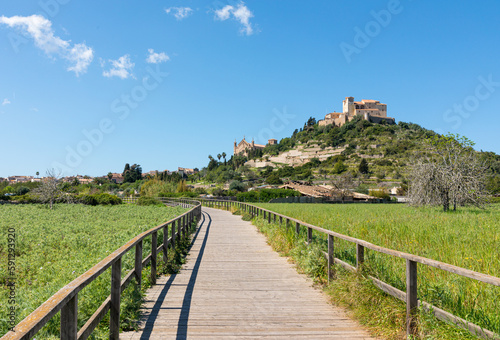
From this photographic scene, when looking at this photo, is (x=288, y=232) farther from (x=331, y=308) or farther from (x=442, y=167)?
(x=442, y=167)

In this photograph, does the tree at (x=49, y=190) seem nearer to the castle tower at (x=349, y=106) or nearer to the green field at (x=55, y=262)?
the green field at (x=55, y=262)

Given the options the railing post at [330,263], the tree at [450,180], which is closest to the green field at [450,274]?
the railing post at [330,263]

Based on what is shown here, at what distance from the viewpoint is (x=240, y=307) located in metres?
5.64

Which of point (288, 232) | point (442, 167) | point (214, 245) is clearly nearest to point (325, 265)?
point (288, 232)

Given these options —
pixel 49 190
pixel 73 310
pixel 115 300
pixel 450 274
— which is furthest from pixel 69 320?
pixel 49 190

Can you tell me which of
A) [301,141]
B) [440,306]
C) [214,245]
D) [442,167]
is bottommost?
[214,245]

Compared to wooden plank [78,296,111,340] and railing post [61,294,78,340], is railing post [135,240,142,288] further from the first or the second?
railing post [61,294,78,340]

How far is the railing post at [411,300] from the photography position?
3.88 m

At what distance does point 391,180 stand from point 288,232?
3989 inches

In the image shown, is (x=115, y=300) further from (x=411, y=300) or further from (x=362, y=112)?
(x=362, y=112)

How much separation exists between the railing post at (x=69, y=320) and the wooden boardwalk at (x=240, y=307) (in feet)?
5.81

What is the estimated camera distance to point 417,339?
3742 mm

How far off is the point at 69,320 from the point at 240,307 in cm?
330

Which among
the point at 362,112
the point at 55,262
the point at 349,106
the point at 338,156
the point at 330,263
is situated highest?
the point at 349,106
